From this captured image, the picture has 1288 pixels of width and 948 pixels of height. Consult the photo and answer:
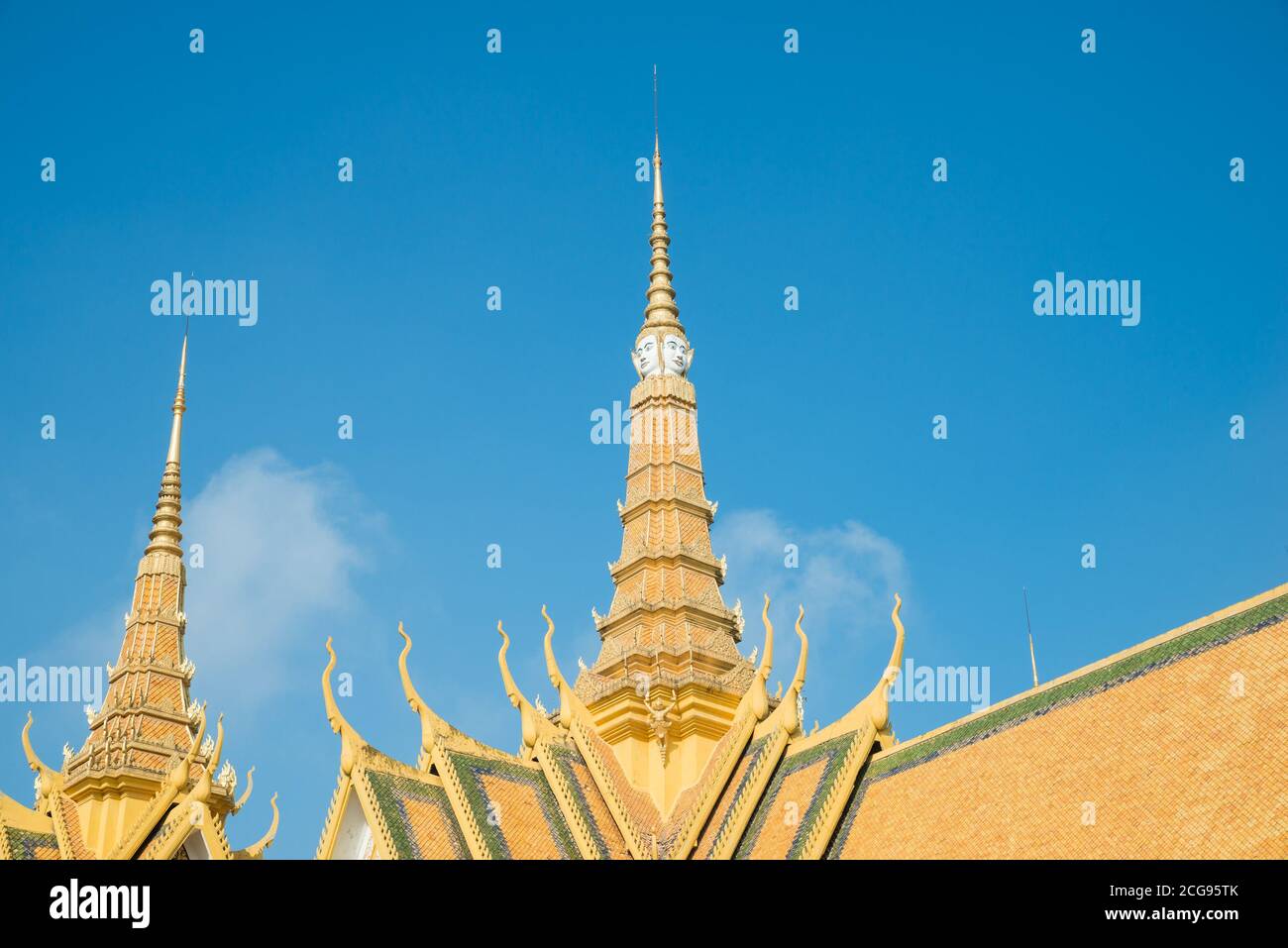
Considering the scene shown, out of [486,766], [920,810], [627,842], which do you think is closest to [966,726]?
[920,810]

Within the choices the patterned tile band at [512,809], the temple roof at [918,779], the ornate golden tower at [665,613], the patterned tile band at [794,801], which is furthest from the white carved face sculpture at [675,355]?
the patterned tile band at [794,801]

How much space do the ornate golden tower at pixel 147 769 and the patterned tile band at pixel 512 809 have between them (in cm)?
712

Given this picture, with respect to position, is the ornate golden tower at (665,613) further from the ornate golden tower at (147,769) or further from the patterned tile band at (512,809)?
the ornate golden tower at (147,769)

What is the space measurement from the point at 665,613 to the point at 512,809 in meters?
5.83

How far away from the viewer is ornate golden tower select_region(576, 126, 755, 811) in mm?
32906

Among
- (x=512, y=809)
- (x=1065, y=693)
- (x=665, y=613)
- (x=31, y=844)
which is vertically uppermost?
(x=665, y=613)

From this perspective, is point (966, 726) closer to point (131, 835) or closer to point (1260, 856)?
point (1260, 856)

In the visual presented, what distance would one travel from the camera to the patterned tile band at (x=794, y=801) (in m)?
27.9

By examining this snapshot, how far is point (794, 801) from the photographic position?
94.2 ft

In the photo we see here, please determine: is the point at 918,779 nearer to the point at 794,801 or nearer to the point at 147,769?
the point at 794,801

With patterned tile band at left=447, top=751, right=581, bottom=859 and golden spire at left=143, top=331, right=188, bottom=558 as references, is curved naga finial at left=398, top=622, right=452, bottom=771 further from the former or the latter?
golden spire at left=143, top=331, right=188, bottom=558

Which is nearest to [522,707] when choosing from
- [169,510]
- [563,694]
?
[563,694]

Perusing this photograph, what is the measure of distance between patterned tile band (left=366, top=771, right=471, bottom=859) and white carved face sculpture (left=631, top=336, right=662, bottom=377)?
39.0 ft
